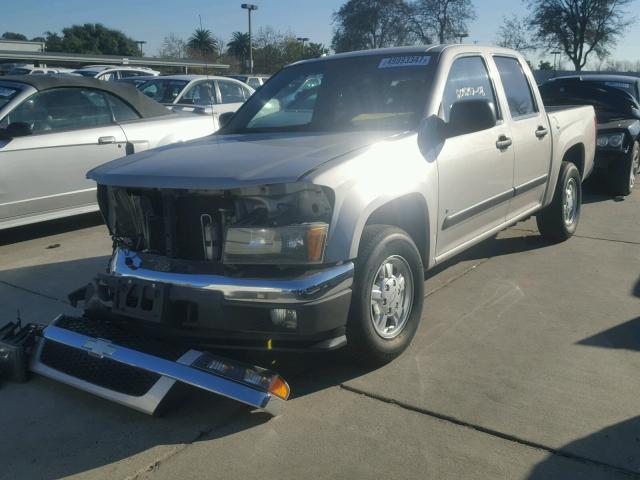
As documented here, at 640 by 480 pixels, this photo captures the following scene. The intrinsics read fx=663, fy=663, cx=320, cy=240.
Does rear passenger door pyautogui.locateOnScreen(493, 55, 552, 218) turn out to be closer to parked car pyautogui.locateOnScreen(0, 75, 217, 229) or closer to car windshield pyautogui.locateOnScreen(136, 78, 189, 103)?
parked car pyautogui.locateOnScreen(0, 75, 217, 229)

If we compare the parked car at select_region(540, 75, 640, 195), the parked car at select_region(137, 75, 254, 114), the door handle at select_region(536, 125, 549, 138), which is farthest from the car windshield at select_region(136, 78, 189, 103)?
the door handle at select_region(536, 125, 549, 138)

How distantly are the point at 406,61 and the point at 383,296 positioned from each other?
1785mm

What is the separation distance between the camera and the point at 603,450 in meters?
2.94

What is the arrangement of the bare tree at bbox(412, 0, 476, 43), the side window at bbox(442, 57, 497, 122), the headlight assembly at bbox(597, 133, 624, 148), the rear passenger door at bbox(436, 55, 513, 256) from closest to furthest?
the rear passenger door at bbox(436, 55, 513, 256)
the side window at bbox(442, 57, 497, 122)
the headlight assembly at bbox(597, 133, 624, 148)
the bare tree at bbox(412, 0, 476, 43)

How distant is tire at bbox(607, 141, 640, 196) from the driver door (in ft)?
20.5

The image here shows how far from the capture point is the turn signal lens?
3.13 meters

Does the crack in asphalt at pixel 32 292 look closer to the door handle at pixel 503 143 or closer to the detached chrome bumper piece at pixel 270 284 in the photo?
the detached chrome bumper piece at pixel 270 284

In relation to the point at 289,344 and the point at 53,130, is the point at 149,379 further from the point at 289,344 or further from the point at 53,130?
the point at 53,130

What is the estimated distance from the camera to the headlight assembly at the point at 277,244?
124 inches

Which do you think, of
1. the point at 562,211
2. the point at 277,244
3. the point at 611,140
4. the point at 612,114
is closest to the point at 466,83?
the point at 562,211

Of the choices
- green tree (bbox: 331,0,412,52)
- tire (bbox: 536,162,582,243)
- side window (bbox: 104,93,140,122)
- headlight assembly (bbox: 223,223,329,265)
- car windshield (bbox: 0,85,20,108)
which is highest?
green tree (bbox: 331,0,412,52)

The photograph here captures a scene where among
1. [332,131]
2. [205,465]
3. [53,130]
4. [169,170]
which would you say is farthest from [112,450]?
[53,130]

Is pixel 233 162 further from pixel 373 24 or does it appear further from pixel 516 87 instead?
pixel 373 24

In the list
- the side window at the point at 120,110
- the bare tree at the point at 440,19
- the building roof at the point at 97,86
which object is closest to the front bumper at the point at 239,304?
the building roof at the point at 97,86
